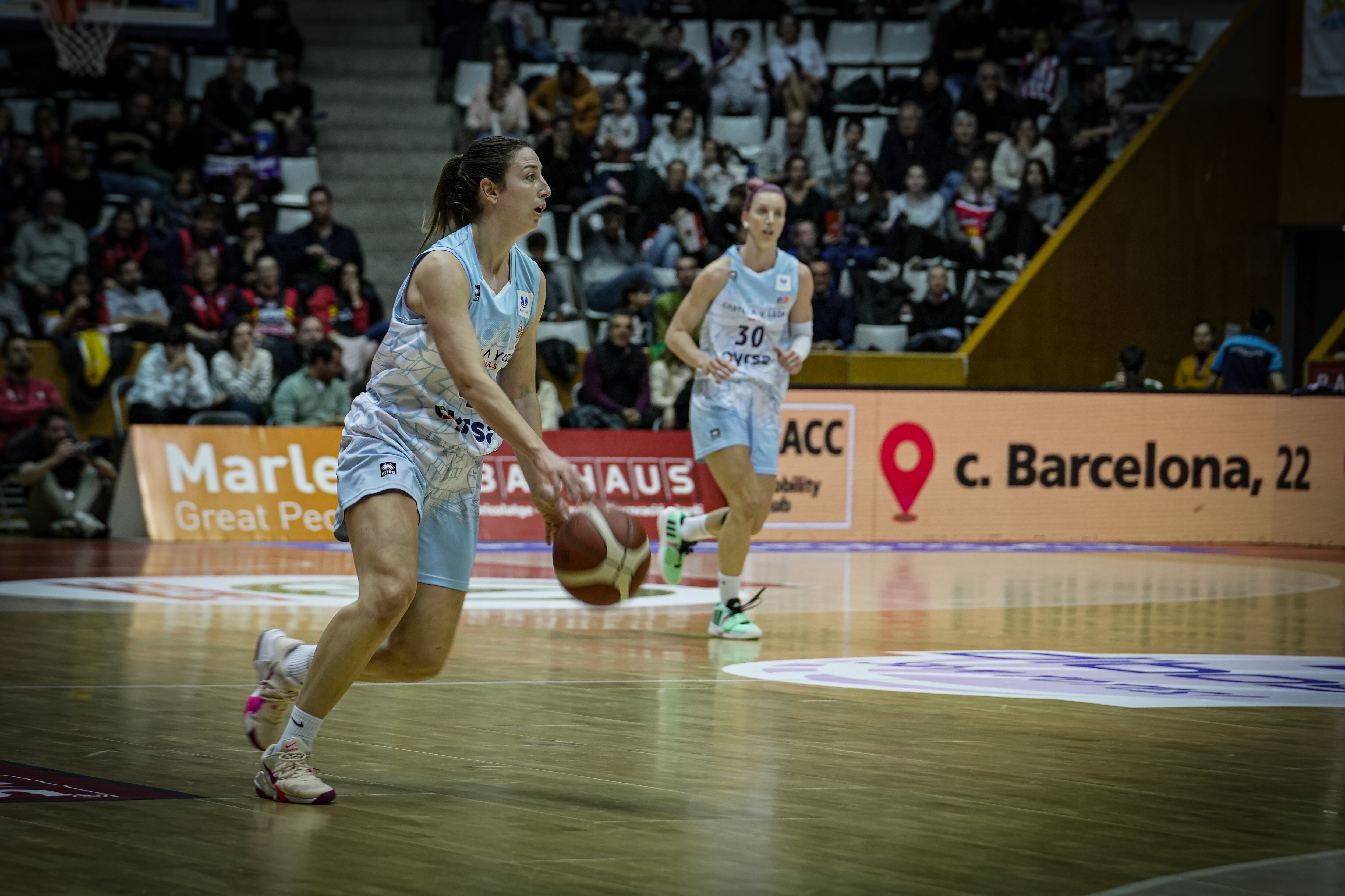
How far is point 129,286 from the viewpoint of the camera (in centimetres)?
1681

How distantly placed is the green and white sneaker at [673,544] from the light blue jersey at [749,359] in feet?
Answer: 2.76

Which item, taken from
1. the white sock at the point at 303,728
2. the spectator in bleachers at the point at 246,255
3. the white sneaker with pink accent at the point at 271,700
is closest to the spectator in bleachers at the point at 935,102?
the spectator in bleachers at the point at 246,255

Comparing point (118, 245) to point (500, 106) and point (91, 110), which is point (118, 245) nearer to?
point (91, 110)

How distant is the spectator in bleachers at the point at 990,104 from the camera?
2027 centimetres

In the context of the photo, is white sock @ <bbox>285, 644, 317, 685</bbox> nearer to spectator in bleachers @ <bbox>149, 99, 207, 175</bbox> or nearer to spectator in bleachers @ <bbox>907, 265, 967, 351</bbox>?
spectator in bleachers @ <bbox>907, 265, 967, 351</bbox>

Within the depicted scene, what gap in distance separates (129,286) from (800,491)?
6.99 m

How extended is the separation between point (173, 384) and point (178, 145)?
4928 mm

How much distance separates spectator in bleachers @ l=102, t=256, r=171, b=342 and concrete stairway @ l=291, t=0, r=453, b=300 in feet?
10.7

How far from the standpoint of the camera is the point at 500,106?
19.8 m

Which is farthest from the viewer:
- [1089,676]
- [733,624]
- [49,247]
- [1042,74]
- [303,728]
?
[1042,74]

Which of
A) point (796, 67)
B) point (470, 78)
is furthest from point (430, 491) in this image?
point (796, 67)

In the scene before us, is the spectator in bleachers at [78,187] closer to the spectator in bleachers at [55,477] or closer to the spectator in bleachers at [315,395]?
the spectator in bleachers at [55,477]

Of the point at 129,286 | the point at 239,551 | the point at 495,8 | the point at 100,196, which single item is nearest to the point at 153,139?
the point at 100,196

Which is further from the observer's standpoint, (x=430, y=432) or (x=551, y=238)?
(x=551, y=238)
